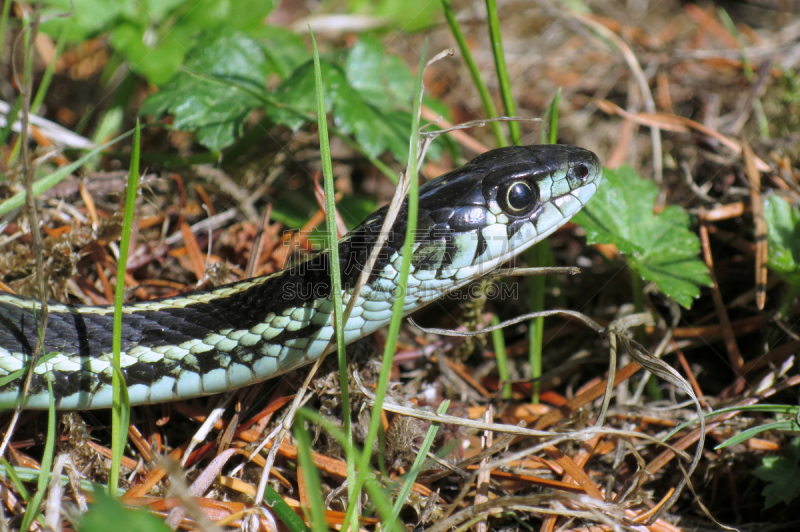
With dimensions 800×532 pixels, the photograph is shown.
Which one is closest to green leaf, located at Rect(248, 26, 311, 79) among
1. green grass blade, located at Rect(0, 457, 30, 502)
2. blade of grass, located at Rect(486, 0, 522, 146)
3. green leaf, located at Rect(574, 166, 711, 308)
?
blade of grass, located at Rect(486, 0, 522, 146)

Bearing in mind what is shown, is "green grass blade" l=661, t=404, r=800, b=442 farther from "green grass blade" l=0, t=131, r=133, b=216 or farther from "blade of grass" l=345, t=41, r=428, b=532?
"green grass blade" l=0, t=131, r=133, b=216

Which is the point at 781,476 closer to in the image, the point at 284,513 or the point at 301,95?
the point at 284,513

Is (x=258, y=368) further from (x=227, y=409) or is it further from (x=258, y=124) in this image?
(x=258, y=124)

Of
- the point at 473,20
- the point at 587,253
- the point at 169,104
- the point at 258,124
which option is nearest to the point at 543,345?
the point at 587,253

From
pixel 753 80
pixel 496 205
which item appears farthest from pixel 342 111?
pixel 753 80

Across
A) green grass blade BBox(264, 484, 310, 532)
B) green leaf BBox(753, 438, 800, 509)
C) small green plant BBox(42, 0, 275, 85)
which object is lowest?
green leaf BBox(753, 438, 800, 509)

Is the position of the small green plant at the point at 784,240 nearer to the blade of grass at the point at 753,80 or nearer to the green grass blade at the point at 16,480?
the blade of grass at the point at 753,80
